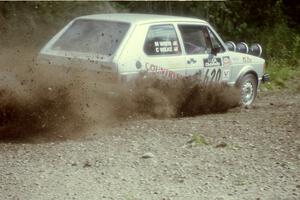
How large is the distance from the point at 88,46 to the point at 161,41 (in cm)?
116

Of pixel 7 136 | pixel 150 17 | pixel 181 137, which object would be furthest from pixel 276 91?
pixel 7 136

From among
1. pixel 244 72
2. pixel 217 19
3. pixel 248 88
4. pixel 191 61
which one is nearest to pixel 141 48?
pixel 191 61

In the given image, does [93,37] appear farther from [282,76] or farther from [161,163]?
[282,76]

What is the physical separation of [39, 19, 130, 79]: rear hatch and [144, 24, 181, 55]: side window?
1.37 ft

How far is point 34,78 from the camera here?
904 cm

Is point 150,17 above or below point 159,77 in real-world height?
above

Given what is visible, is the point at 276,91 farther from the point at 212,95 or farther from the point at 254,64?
the point at 212,95

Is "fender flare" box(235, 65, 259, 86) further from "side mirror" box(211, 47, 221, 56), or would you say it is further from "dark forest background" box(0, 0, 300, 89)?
"dark forest background" box(0, 0, 300, 89)

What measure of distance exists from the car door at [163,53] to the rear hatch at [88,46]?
44 cm

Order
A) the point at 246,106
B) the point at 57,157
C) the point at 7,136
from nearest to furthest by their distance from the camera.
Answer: the point at 57,157 < the point at 7,136 < the point at 246,106

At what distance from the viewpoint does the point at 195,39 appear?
1112cm

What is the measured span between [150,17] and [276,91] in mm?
4999

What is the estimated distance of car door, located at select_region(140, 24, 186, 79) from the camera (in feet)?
32.9

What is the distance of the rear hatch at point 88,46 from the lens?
952 cm
